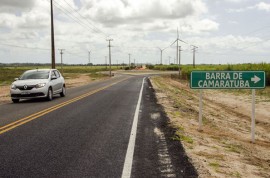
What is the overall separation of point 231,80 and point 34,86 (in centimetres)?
1067

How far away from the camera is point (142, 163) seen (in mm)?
5512

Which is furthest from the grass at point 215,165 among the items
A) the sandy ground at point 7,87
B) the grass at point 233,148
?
the sandy ground at point 7,87

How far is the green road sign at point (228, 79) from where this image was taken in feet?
26.0

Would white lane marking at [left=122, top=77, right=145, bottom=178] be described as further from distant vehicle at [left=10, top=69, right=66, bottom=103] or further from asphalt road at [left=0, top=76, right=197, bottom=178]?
distant vehicle at [left=10, top=69, right=66, bottom=103]

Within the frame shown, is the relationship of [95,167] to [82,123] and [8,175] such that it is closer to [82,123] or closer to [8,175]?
[8,175]

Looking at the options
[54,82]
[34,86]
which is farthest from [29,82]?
[54,82]

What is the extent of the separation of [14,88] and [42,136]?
918 centimetres

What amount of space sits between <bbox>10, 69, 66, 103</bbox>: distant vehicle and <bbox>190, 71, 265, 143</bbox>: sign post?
388 inches

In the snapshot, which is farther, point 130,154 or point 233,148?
point 233,148

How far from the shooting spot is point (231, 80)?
26.7 ft

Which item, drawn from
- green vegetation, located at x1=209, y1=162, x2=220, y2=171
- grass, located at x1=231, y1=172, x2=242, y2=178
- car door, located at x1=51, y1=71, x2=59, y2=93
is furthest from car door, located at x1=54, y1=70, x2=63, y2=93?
grass, located at x1=231, y1=172, x2=242, y2=178

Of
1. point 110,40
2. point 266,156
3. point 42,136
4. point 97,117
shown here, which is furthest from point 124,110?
point 110,40

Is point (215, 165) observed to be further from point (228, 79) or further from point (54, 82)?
point (54, 82)

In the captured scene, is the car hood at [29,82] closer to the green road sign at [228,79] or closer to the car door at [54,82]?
the car door at [54,82]
